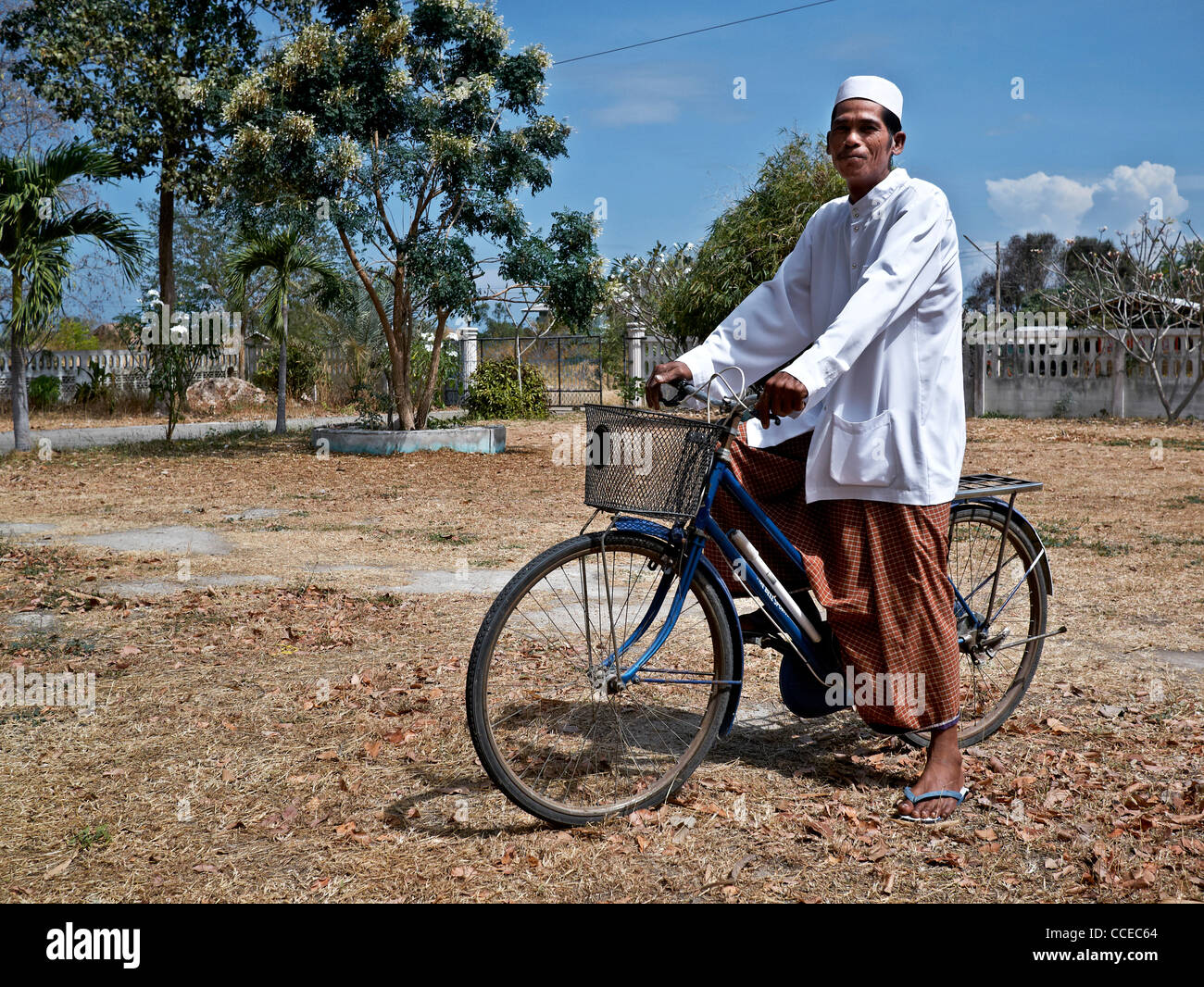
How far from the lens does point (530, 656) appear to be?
426cm

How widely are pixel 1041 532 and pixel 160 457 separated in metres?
10.1

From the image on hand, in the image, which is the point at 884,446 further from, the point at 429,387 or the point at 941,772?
the point at 429,387

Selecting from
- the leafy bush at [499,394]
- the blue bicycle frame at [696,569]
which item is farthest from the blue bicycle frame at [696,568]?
the leafy bush at [499,394]

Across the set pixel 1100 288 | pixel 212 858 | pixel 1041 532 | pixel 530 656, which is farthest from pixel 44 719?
pixel 1100 288

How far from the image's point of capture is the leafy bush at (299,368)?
24.7 metres

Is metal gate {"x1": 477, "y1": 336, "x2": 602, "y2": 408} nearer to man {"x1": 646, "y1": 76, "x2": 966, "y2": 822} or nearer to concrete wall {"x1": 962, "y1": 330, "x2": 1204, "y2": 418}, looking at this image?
concrete wall {"x1": 962, "y1": 330, "x2": 1204, "y2": 418}

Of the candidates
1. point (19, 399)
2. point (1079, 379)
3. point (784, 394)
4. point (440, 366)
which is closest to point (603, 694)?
point (784, 394)

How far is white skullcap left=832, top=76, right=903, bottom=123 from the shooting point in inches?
115

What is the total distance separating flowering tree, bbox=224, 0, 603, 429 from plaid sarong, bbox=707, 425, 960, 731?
33.0 ft

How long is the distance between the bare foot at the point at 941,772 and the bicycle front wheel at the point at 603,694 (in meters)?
0.60

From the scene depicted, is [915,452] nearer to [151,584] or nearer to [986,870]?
[986,870]

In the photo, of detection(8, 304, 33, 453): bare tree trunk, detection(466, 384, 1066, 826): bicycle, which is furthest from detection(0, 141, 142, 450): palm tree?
detection(466, 384, 1066, 826): bicycle

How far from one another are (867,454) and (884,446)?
0.05m

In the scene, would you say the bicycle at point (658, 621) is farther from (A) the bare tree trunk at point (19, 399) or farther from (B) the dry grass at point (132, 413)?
(B) the dry grass at point (132, 413)
